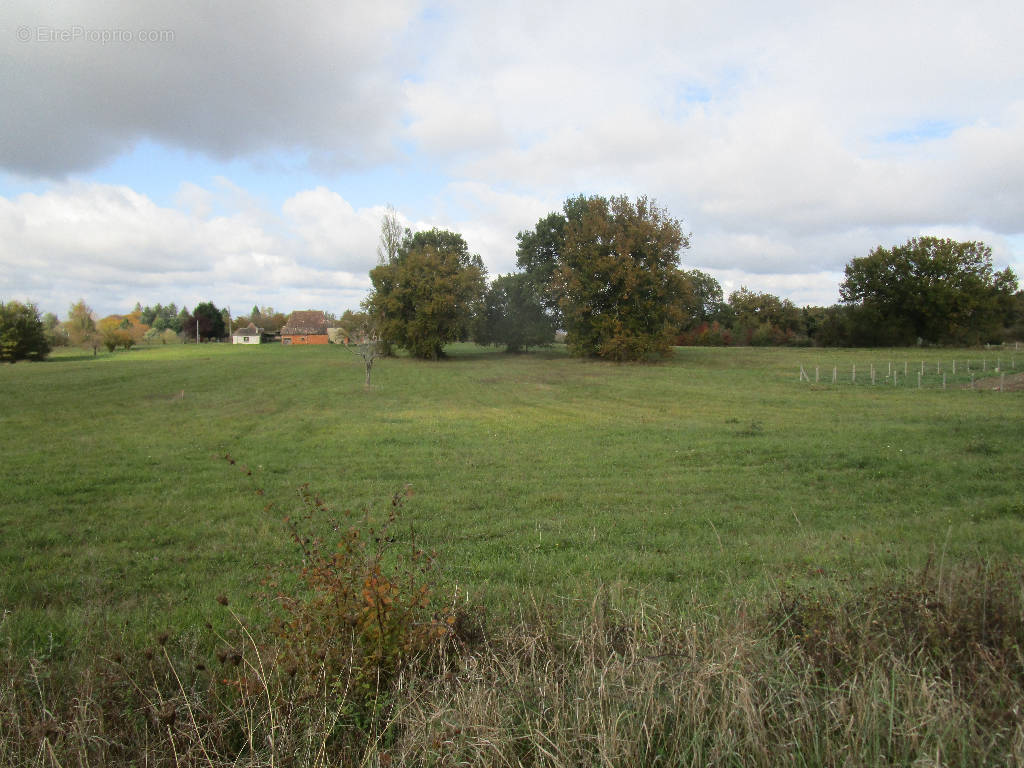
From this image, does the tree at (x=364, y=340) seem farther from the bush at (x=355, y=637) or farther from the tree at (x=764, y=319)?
the tree at (x=764, y=319)

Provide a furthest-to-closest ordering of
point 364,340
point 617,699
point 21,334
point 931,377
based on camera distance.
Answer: point 21,334, point 364,340, point 931,377, point 617,699

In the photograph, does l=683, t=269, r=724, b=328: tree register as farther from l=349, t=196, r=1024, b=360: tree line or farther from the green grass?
the green grass

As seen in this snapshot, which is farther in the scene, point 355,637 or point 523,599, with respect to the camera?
point 523,599

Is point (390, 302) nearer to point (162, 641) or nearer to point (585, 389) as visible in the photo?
Result: point (585, 389)

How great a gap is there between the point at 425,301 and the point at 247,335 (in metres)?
76.3

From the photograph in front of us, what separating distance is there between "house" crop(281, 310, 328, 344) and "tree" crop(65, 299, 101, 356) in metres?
31.8

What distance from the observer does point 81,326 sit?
85438 millimetres

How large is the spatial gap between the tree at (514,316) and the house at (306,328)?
58900 millimetres

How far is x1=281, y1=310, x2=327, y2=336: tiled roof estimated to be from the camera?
382ft

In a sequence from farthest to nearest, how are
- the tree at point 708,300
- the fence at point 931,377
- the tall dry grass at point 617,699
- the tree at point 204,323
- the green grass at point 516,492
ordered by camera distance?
the tree at point 204,323, the tree at point 708,300, the fence at point 931,377, the green grass at point 516,492, the tall dry grass at point 617,699

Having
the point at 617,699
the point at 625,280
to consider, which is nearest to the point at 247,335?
the point at 625,280

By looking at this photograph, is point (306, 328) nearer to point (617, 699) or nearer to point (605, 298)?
point (605, 298)

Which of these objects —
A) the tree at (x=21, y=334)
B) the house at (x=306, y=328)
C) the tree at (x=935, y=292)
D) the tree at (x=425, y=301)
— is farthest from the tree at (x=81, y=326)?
the tree at (x=935, y=292)

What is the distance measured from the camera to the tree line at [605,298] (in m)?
47.0
